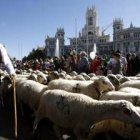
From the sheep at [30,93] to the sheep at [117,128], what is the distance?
2.94m

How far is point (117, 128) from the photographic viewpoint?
6.20 meters

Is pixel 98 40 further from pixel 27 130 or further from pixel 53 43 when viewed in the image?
pixel 27 130

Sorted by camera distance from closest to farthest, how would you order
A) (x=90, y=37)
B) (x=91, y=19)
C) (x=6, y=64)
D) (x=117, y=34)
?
(x=6, y=64) → (x=117, y=34) → (x=90, y=37) → (x=91, y=19)

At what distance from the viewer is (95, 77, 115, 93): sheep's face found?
27.2ft

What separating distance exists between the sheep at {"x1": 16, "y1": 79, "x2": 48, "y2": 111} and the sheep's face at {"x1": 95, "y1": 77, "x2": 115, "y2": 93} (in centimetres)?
146

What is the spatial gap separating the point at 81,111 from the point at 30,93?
319 cm

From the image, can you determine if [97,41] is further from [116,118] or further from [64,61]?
[116,118]

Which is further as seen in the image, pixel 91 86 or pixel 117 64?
pixel 117 64

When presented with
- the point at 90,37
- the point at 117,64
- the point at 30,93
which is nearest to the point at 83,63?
the point at 117,64

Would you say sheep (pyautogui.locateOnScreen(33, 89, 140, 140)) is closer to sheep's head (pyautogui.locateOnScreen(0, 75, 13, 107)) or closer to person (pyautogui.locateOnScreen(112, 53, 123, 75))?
sheep's head (pyautogui.locateOnScreen(0, 75, 13, 107))

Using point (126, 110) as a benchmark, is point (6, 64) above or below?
above

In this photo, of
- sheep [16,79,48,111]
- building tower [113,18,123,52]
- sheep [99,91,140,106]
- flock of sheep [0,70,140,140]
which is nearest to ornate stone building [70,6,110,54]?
building tower [113,18,123,52]

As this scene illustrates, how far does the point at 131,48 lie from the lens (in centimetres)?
15075

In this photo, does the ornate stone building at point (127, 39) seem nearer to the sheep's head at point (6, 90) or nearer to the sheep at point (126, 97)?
the sheep's head at point (6, 90)
